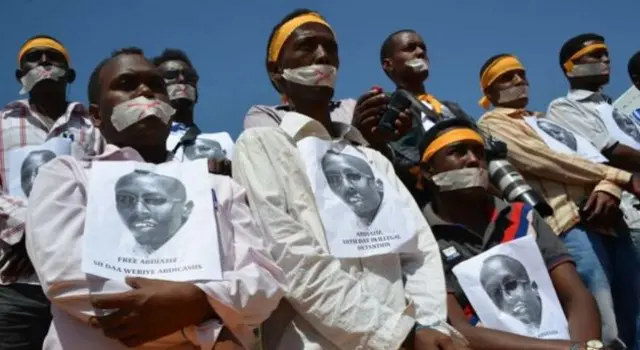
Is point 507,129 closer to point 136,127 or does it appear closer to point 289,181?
point 289,181

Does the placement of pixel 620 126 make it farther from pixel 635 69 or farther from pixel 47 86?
pixel 47 86

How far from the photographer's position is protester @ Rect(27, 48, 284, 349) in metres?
2.94

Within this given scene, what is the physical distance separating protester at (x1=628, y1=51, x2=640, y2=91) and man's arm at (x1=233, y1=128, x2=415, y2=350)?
16.1ft

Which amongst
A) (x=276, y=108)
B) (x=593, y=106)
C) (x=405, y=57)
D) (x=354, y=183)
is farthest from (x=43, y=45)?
(x=593, y=106)

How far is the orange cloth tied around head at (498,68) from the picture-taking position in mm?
6633

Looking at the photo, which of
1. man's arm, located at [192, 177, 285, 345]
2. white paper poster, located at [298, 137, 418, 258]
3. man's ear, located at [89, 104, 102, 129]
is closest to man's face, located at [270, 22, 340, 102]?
white paper poster, located at [298, 137, 418, 258]

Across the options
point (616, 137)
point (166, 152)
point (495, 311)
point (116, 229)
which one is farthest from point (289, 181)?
point (616, 137)

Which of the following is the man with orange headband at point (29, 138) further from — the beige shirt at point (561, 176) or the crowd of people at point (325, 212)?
the beige shirt at point (561, 176)

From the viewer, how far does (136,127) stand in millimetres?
3742

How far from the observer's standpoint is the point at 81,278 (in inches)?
118

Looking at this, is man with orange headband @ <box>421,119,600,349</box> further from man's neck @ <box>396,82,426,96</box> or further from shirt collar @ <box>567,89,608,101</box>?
shirt collar @ <box>567,89,608,101</box>

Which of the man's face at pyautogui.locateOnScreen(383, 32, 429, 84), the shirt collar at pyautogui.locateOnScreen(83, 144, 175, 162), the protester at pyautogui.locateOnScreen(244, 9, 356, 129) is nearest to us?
the shirt collar at pyautogui.locateOnScreen(83, 144, 175, 162)

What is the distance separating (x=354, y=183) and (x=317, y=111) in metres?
0.61

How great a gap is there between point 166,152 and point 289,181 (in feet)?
2.05
